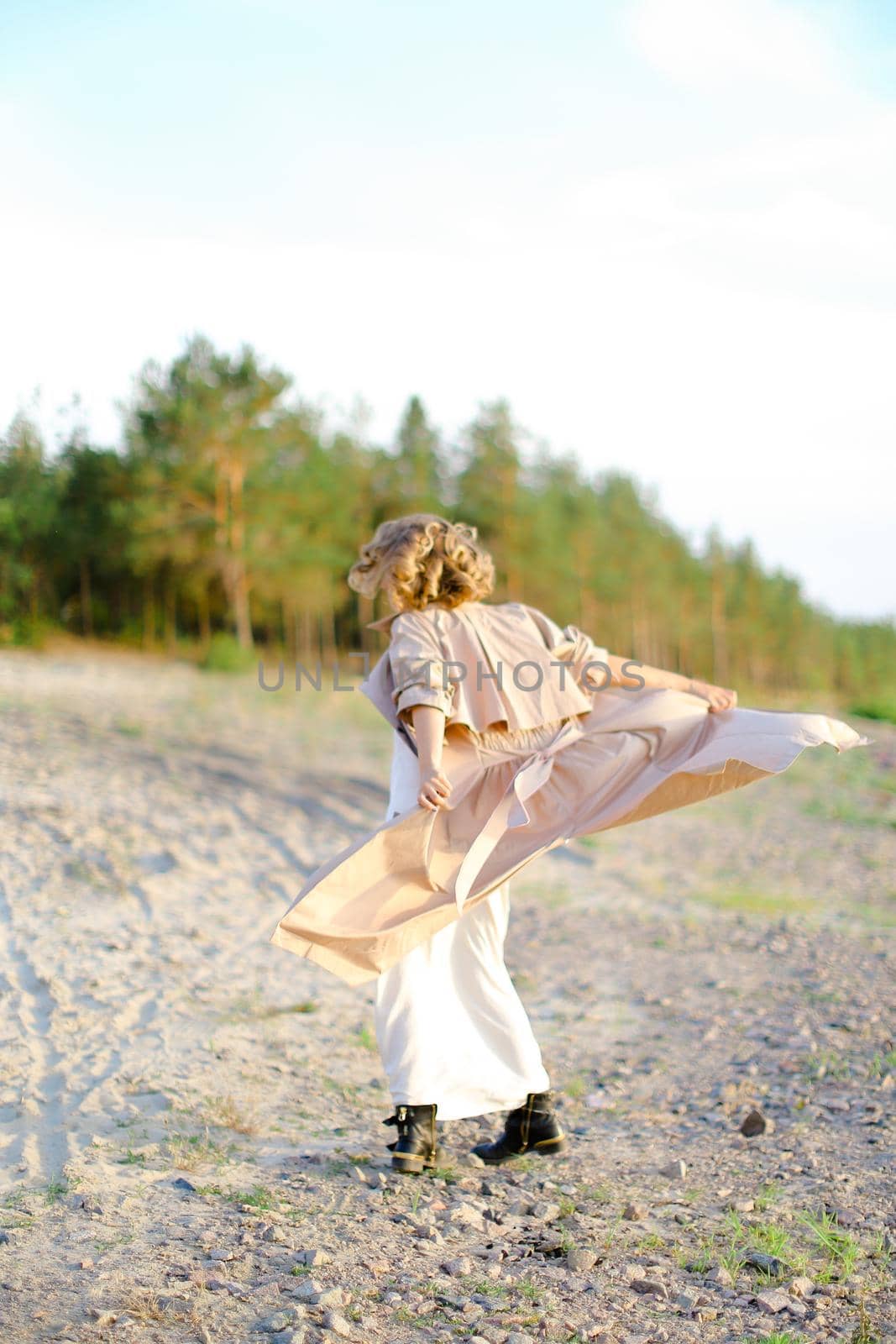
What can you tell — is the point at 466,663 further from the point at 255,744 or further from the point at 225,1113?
the point at 255,744

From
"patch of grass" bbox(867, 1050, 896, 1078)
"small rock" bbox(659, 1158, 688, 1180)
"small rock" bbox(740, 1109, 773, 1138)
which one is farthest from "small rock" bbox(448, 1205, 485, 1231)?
"patch of grass" bbox(867, 1050, 896, 1078)

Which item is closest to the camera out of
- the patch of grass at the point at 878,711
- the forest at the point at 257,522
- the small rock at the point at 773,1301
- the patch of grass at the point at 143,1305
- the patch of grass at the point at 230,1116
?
the patch of grass at the point at 143,1305

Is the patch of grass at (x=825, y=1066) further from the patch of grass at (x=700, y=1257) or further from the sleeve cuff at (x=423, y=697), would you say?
the sleeve cuff at (x=423, y=697)

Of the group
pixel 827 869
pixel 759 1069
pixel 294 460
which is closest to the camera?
pixel 759 1069

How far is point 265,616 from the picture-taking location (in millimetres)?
31484

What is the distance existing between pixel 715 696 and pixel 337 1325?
95.7 inches

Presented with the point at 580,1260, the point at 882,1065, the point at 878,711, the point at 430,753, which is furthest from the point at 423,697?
the point at 878,711

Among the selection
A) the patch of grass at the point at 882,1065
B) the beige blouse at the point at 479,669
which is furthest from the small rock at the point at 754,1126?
the beige blouse at the point at 479,669

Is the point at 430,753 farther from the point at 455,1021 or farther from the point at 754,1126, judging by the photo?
the point at 754,1126

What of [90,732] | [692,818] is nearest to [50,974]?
[90,732]

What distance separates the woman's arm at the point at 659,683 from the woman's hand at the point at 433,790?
34.1 inches

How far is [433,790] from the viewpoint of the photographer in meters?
3.25

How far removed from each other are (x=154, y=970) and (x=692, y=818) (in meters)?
8.36

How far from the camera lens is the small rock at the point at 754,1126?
12.6ft
